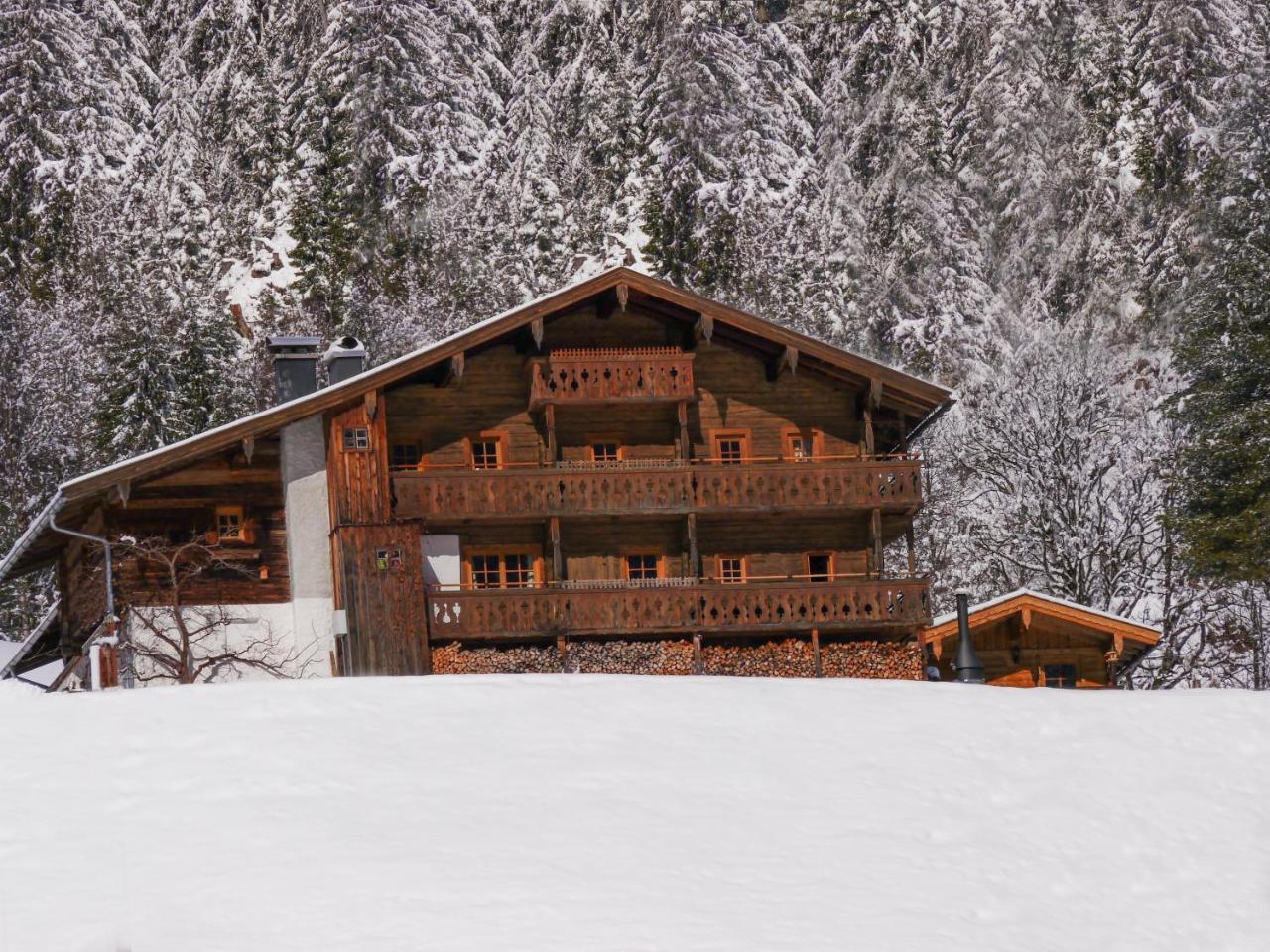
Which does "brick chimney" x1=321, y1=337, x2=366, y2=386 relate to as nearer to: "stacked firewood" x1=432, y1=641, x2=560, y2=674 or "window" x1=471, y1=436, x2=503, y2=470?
"window" x1=471, y1=436, x2=503, y2=470

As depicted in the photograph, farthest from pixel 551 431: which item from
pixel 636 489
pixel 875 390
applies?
pixel 875 390

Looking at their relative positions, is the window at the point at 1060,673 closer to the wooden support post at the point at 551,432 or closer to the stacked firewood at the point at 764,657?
the stacked firewood at the point at 764,657

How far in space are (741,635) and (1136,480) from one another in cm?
1833

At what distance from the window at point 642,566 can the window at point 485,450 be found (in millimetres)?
3258

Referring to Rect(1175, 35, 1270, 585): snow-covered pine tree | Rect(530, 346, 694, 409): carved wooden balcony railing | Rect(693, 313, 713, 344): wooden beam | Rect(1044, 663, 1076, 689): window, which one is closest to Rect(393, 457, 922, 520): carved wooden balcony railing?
Rect(530, 346, 694, 409): carved wooden balcony railing

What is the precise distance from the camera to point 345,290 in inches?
2916

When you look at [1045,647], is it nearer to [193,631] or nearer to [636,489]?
[636,489]

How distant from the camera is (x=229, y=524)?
34.1 meters

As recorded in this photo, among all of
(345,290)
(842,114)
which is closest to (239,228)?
(345,290)

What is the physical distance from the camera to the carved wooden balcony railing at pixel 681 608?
111 feet

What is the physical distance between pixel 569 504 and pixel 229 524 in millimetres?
6256

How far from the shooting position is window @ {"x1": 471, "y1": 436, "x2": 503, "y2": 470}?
36062mm

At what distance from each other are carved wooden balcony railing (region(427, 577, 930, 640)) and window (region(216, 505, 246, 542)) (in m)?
3.68

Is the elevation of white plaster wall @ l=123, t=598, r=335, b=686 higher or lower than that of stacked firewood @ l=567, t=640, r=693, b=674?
higher
